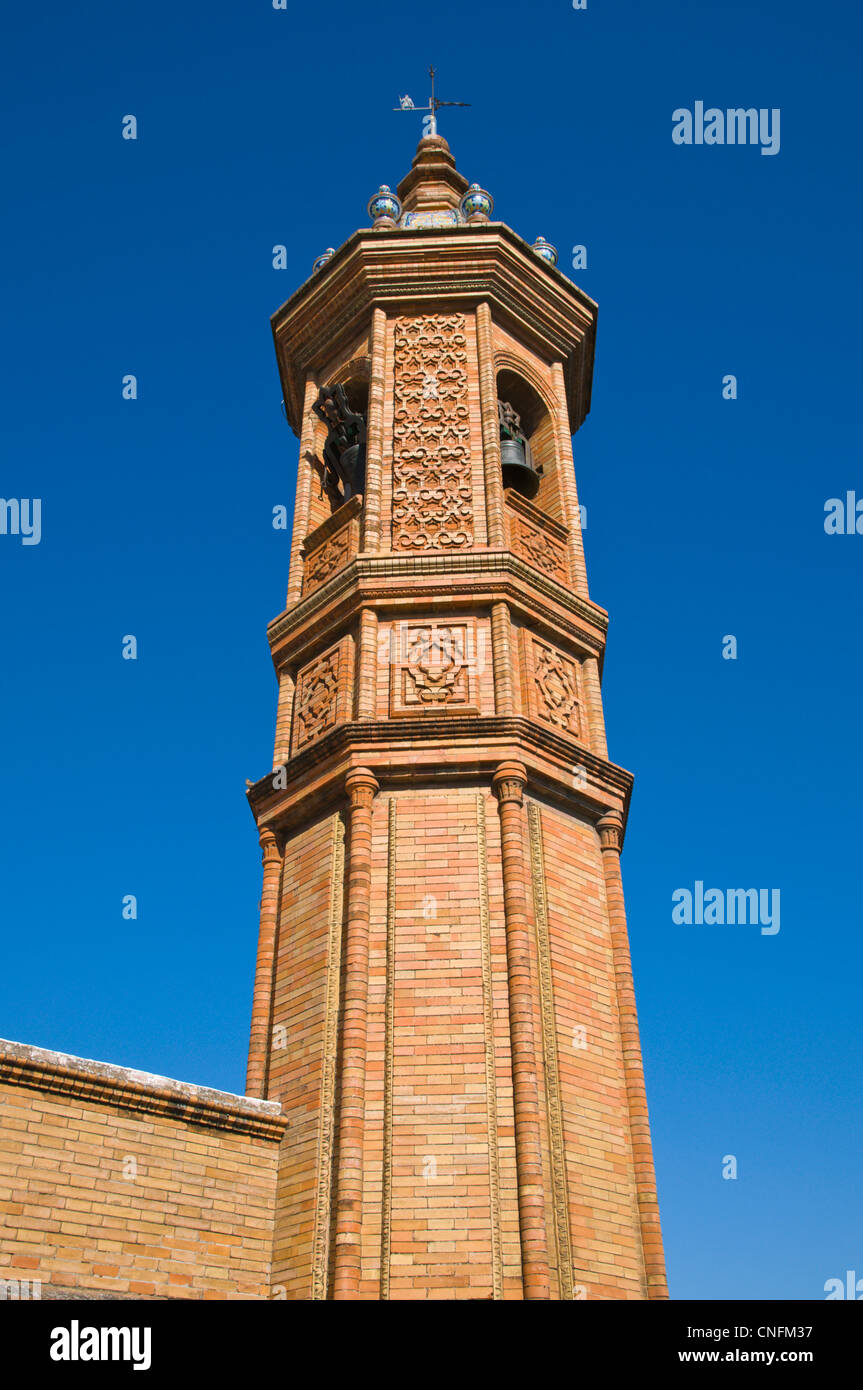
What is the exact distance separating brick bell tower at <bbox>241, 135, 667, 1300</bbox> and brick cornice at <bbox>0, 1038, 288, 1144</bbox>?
0.35 meters

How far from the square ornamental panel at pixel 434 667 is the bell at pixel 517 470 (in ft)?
9.80

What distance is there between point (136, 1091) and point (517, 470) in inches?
344

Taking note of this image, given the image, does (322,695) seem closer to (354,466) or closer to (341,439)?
(354,466)

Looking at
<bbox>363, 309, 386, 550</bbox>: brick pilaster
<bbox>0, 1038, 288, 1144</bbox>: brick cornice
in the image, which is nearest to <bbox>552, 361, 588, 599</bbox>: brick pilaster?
<bbox>363, 309, 386, 550</bbox>: brick pilaster

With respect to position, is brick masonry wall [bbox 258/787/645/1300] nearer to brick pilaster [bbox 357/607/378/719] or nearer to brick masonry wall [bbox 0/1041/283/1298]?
brick masonry wall [bbox 0/1041/283/1298]

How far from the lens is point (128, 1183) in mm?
8500

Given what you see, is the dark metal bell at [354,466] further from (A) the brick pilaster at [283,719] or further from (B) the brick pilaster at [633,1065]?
(B) the brick pilaster at [633,1065]

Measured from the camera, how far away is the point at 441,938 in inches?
391

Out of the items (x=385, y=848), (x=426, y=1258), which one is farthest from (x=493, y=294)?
(x=426, y=1258)

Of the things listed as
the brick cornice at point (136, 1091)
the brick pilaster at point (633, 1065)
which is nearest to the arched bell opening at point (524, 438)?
the brick pilaster at point (633, 1065)

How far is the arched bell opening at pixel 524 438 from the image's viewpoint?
14.6 m
